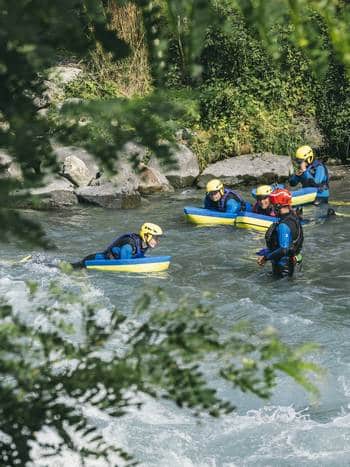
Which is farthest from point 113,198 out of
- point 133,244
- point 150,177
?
point 133,244

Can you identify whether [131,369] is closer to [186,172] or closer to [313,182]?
[313,182]

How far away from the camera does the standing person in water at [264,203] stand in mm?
13711

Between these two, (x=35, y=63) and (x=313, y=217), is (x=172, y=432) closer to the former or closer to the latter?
(x=35, y=63)

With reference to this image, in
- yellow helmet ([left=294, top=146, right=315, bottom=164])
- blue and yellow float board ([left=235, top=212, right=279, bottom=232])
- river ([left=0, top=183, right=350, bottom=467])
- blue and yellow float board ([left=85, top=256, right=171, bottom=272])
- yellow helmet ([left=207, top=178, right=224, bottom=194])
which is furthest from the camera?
yellow helmet ([left=294, top=146, right=315, bottom=164])

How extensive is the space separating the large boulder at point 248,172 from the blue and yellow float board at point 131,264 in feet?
21.2

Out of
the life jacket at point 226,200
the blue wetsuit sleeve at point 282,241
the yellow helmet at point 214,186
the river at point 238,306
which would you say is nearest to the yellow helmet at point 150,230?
the river at point 238,306

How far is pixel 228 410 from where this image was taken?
5.92ft

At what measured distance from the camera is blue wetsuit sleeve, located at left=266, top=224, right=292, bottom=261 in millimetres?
10164

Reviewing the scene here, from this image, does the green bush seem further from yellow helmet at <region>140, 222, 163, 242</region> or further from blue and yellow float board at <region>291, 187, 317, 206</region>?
yellow helmet at <region>140, 222, 163, 242</region>

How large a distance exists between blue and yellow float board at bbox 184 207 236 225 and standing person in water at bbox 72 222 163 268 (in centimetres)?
278

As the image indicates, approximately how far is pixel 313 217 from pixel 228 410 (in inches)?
519

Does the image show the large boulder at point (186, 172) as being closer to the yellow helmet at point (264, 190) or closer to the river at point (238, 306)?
the river at point (238, 306)

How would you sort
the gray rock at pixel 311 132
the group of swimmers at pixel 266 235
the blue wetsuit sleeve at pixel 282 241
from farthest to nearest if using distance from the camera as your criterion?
the gray rock at pixel 311 132 → the group of swimmers at pixel 266 235 → the blue wetsuit sleeve at pixel 282 241

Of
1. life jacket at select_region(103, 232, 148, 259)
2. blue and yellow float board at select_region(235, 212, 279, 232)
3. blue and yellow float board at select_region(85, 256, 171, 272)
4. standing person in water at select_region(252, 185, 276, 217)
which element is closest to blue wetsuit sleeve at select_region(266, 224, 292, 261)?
blue and yellow float board at select_region(85, 256, 171, 272)
